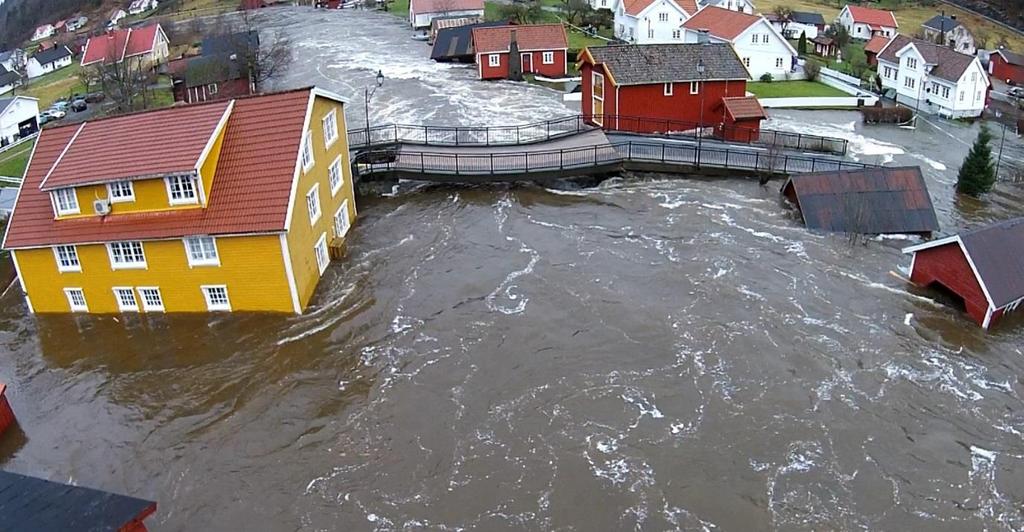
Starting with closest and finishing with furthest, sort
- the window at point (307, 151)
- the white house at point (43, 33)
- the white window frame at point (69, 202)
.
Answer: the white window frame at point (69, 202)
the window at point (307, 151)
the white house at point (43, 33)

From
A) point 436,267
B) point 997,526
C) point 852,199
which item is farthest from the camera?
point 852,199

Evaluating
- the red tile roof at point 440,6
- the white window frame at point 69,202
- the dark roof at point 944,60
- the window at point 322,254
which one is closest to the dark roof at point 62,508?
the white window frame at point 69,202

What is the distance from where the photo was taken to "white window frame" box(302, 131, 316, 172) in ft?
87.2

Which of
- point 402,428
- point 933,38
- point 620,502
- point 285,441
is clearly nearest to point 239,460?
point 285,441

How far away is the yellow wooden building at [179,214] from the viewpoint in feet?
81.8

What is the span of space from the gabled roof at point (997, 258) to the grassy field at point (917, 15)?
6539 cm

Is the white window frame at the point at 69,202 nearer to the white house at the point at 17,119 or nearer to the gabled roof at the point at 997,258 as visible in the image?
the gabled roof at the point at 997,258

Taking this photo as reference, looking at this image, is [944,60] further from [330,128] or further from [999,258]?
[330,128]

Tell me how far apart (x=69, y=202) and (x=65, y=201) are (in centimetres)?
14

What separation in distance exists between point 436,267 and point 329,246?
12.9ft

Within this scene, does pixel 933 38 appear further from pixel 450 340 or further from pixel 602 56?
pixel 450 340

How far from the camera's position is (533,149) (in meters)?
39.6

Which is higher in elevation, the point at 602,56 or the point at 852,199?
the point at 602,56

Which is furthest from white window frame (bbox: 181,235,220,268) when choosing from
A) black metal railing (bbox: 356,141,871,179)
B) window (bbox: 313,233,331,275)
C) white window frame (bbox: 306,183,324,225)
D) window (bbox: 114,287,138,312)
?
black metal railing (bbox: 356,141,871,179)
